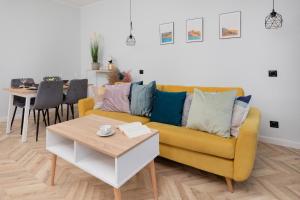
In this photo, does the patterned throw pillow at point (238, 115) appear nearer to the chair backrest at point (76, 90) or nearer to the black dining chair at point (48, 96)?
the black dining chair at point (48, 96)

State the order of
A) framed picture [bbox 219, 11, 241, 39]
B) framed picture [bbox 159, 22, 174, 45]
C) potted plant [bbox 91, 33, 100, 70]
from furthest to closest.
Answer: potted plant [bbox 91, 33, 100, 70]
framed picture [bbox 159, 22, 174, 45]
framed picture [bbox 219, 11, 241, 39]

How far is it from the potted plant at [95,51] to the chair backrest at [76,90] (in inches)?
36.0

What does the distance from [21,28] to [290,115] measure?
16.1ft

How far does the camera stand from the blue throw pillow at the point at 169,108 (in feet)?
7.36

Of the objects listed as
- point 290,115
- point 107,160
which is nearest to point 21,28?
point 107,160

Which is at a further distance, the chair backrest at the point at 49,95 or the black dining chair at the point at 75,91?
the black dining chair at the point at 75,91

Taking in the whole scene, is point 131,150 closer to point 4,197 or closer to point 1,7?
point 4,197

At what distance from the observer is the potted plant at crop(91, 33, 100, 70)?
4492 mm

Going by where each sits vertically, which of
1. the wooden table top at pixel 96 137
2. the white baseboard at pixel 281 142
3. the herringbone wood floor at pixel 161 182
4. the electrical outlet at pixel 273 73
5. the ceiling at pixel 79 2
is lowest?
the herringbone wood floor at pixel 161 182

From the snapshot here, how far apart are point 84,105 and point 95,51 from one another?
2123 millimetres

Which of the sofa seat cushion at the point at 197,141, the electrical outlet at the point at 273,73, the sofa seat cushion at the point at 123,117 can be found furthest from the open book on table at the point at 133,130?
the electrical outlet at the point at 273,73

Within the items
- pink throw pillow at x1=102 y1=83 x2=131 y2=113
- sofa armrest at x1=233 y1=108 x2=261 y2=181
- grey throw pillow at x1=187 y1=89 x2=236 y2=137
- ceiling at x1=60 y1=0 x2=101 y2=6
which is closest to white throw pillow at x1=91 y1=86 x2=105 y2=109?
pink throw pillow at x1=102 y1=83 x2=131 y2=113

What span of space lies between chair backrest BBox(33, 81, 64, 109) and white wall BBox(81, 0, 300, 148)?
151 cm

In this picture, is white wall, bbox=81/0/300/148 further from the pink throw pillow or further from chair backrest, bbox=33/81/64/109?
chair backrest, bbox=33/81/64/109
